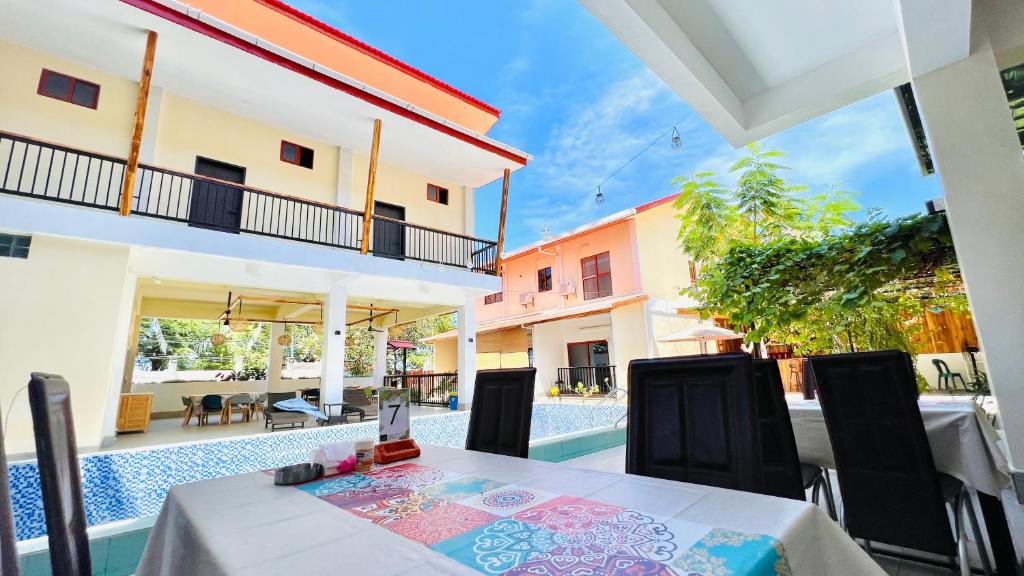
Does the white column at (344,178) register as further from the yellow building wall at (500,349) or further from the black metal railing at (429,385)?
the yellow building wall at (500,349)

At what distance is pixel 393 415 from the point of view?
202 cm

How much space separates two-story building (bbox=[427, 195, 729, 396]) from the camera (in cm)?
1193

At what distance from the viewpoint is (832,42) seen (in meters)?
2.89

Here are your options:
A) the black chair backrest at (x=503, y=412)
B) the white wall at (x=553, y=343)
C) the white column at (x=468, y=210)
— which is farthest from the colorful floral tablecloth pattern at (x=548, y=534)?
the white wall at (x=553, y=343)

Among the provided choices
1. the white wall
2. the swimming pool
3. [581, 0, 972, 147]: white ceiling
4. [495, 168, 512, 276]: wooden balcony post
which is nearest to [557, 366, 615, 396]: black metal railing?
the white wall

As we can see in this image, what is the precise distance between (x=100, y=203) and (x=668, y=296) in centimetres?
1279

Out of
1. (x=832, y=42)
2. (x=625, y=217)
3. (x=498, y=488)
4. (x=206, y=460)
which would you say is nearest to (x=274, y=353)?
(x=206, y=460)

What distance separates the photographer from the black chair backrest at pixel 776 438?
7.35 feet

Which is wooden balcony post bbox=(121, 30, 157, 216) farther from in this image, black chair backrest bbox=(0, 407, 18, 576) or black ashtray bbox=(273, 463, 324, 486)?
black chair backrest bbox=(0, 407, 18, 576)

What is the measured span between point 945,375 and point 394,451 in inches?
507

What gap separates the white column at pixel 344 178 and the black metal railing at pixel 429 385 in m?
5.58

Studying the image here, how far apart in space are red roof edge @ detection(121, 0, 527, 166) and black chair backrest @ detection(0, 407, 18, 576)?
22.0 ft

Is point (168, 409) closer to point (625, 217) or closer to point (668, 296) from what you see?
point (625, 217)

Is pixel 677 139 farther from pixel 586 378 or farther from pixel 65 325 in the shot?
pixel 65 325
